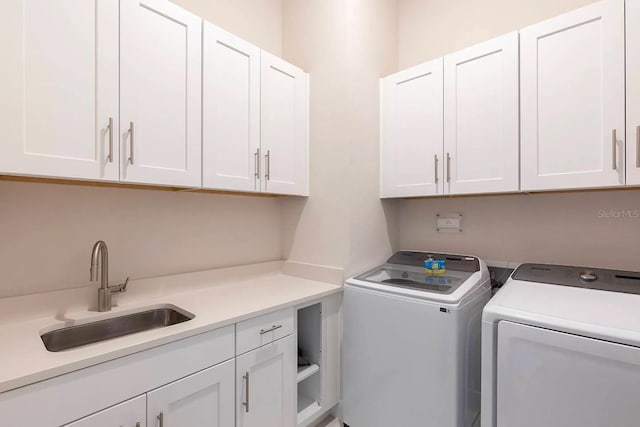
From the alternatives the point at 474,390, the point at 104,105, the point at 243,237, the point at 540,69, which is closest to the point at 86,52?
the point at 104,105

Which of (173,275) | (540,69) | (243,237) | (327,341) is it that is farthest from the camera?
(243,237)

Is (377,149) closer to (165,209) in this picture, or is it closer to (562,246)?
(562,246)

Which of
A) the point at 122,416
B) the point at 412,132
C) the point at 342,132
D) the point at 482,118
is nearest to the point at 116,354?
the point at 122,416

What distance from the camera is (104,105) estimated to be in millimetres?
1209

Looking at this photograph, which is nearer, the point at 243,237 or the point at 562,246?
the point at 562,246

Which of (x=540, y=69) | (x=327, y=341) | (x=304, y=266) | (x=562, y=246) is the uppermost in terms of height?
(x=540, y=69)

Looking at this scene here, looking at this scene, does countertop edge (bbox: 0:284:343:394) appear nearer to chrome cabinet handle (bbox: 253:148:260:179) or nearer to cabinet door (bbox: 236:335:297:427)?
cabinet door (bbox: 236:335:297:427)

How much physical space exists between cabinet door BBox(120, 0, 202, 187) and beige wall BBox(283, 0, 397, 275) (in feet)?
2.62

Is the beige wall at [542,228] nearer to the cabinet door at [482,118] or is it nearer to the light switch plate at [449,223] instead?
the light switch plate at [449,223]

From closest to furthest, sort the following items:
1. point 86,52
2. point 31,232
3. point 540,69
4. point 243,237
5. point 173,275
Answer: point 86,52
point 31,232
point 540,69
point 173,275
point 243,237

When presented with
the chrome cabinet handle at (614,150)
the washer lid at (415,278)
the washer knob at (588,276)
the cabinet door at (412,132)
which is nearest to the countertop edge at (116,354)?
the washer lid at (415,278)

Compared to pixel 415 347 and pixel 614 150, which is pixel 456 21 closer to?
pixel 614 150

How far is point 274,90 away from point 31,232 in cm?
137

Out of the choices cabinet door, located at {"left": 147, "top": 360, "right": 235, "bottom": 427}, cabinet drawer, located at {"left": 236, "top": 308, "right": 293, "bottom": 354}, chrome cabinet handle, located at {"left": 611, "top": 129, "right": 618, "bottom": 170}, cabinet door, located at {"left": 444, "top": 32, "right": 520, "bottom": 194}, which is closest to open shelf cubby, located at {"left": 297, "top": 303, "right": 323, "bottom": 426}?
cabinet drawer, located at {"left": 236, "top": 308, "right": 293, "bottom": 354}
